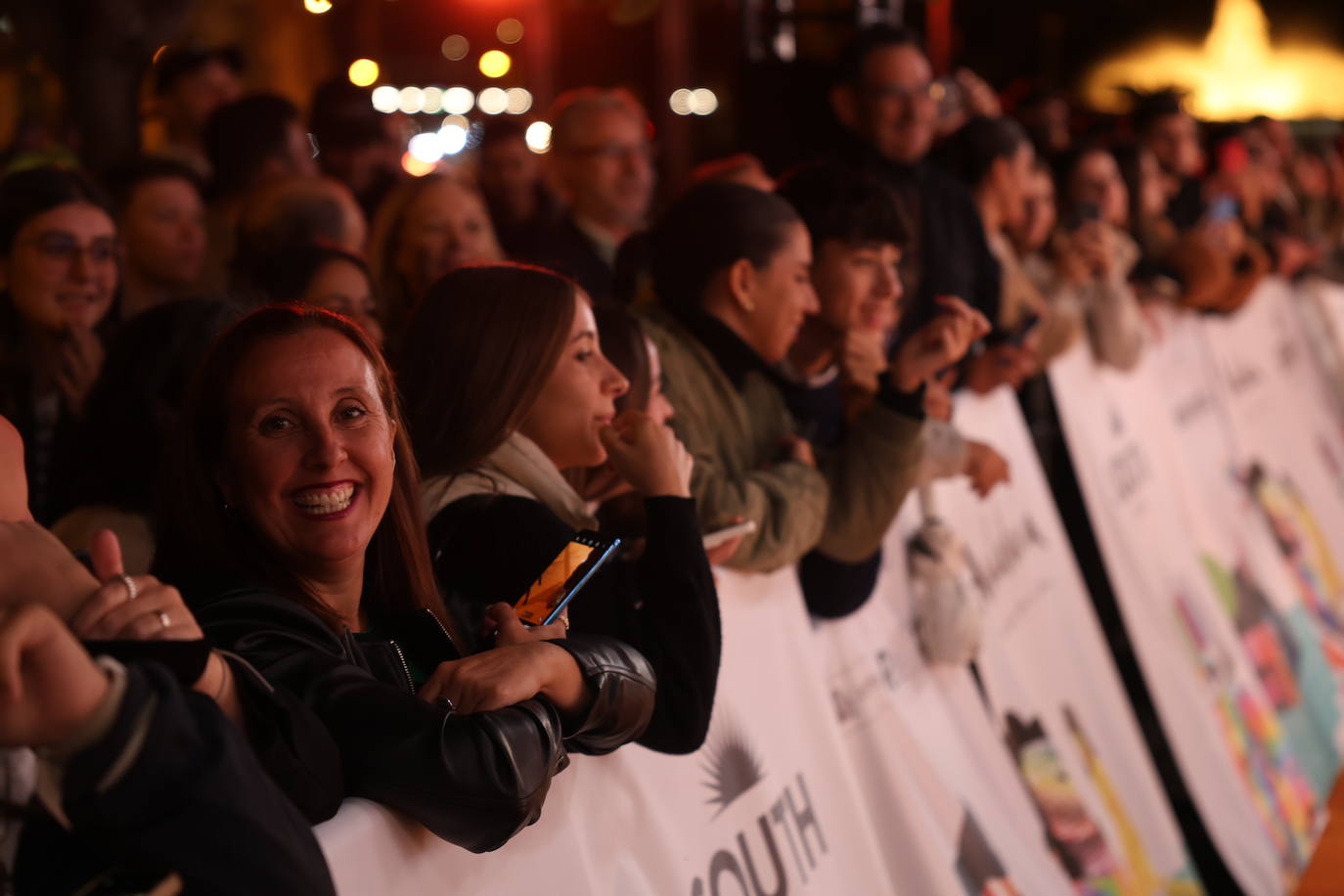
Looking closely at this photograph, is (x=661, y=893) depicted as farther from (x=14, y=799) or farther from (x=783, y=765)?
(x=14, y=799)

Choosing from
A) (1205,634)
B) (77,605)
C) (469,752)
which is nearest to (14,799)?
(77,605)

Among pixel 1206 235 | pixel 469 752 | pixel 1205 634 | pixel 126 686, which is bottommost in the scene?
pixel 1205 634

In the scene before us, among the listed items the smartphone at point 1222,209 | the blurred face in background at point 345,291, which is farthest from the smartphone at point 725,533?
the smartphone at point 1222,209

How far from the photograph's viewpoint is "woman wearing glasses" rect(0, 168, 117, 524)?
11.0ft

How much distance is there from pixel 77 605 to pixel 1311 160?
1113cm

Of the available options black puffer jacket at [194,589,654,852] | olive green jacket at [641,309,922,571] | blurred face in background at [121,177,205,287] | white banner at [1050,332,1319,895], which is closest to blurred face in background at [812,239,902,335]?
olive green jacket at [641,309,922,571]

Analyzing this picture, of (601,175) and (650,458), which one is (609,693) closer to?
(650,458)

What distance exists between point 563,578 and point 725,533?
562 millimetres

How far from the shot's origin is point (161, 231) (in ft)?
13.3

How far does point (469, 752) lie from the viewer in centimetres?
162

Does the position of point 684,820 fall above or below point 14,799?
below

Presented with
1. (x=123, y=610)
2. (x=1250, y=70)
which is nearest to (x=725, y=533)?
(x=123, y=610)

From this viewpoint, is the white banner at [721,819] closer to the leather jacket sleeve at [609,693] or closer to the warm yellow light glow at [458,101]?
the leather jacket sleeve at [609,693]

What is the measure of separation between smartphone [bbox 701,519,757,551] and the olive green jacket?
0.28m
